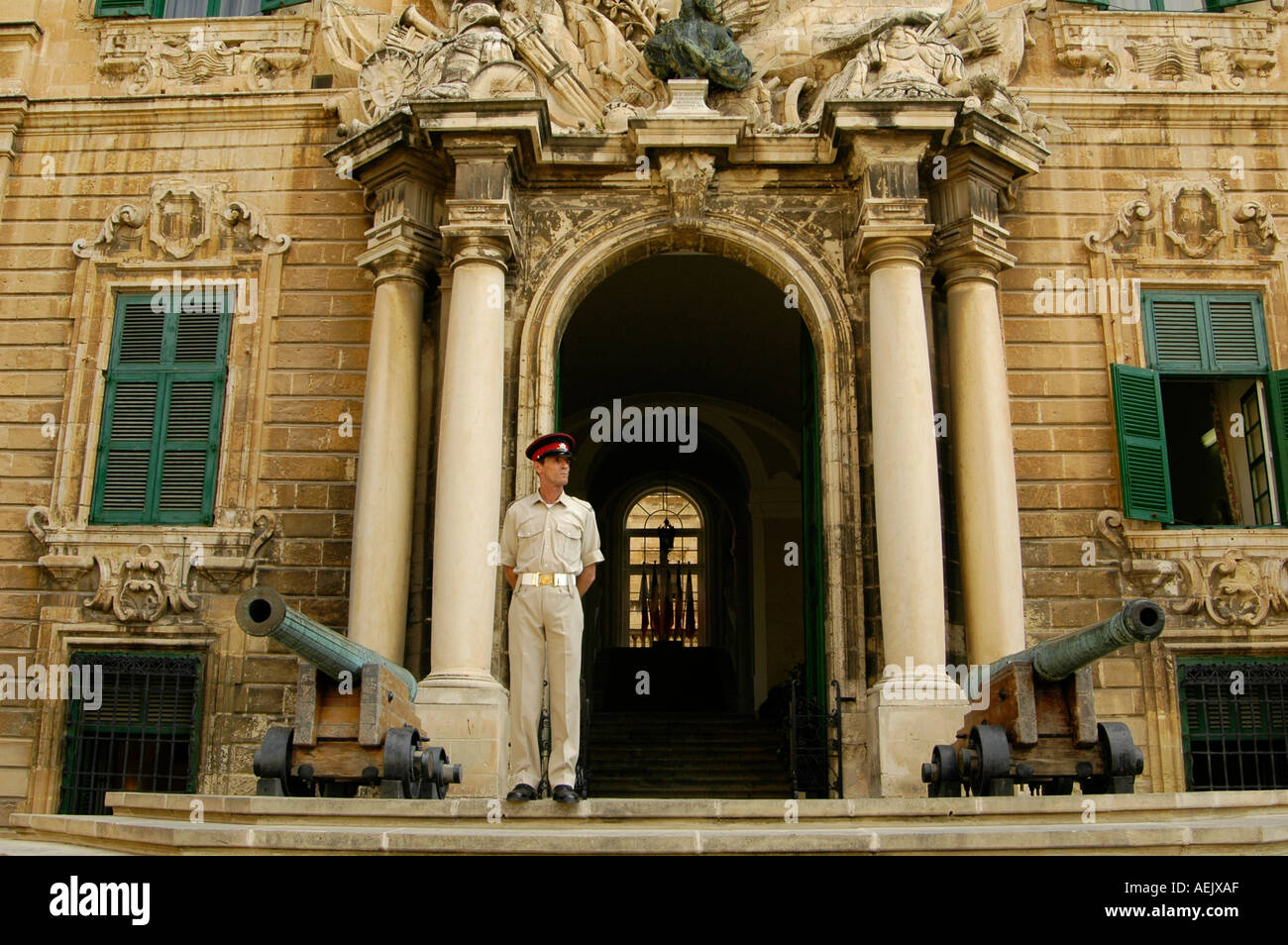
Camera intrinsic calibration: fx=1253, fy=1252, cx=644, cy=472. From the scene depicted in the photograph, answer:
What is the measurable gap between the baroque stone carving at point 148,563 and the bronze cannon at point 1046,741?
20.6 ft

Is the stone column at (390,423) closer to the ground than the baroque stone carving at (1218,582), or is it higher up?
higher up

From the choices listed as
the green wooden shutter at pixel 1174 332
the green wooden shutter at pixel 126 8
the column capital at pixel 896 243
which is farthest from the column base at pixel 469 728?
the green wooden shutter at pixel 126 8

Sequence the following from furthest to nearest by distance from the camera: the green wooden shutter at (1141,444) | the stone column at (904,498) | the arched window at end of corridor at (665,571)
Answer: the arched window at end of corridor at (665,571) → the green wooden shutter at (1141,444) → the stone column at (904,498)

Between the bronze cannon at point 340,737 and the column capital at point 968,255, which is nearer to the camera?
the bronze cannon at point 340,737

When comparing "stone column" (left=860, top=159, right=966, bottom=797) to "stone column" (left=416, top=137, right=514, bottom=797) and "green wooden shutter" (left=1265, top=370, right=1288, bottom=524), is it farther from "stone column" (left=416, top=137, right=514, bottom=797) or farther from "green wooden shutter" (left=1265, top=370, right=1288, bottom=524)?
"green wooden shutter" (left=1265, top=370, right=1288, bottom=524)

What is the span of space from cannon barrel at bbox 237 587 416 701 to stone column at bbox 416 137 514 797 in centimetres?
169

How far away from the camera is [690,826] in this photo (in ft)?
20.6

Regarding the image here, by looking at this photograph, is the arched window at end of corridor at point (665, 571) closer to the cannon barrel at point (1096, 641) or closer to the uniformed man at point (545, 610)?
the cannon barrel at point (1096, 641)

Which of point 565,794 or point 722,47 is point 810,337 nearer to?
point 722,47

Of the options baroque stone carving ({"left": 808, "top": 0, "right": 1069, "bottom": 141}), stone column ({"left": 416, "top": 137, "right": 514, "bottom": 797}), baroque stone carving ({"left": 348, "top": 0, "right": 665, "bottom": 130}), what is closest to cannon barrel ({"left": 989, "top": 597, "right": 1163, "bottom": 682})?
stone column ({"left": 416, "top": 137, "right": 514, "bottom": 797})

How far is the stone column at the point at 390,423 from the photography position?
10219 millimetres

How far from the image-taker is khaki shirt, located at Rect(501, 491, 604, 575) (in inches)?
278

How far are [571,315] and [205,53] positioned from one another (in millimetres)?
4672

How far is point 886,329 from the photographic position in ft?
33.8
